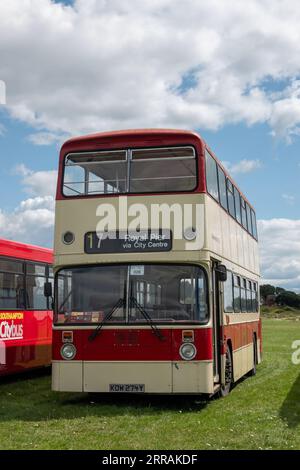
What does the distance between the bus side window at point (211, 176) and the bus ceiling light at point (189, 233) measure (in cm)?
96

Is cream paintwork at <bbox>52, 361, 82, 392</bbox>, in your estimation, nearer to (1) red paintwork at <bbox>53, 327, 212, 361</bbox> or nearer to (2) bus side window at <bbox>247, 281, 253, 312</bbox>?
(1) red paintwork at <bbox>53, 327, 212, 361</bbox>

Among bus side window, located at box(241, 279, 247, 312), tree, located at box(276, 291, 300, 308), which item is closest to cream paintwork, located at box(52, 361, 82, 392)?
bus side window, located at box(241, 279, 247, 312)

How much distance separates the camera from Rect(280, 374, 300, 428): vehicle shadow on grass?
37.4 ft

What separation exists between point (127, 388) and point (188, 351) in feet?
4.05

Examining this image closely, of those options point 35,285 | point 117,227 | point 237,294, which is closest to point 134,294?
point 117,227

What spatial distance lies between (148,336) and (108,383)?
1.09 meters

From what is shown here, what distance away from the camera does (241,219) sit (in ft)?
60.6

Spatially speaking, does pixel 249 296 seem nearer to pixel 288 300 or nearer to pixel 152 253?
pixel 152 253

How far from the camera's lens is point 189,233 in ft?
41.8

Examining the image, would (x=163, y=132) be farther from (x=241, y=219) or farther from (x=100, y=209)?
(x=241, y=219)

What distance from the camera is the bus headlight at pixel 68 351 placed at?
12.7 m

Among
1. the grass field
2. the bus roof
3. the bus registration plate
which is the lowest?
the grass field

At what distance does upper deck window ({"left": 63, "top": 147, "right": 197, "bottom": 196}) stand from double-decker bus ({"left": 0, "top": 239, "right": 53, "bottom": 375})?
13.9ft
